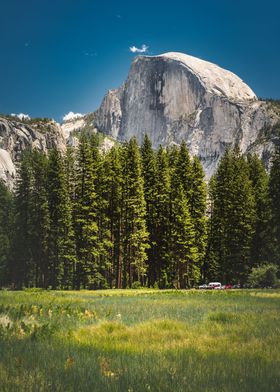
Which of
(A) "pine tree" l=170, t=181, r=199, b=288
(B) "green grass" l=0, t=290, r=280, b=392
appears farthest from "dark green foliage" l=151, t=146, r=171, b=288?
(B) "green grass" l=0, t=290, r=280, b=392

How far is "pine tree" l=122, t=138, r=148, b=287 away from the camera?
49.5 meters

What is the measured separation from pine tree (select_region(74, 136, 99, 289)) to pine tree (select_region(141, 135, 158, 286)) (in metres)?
7.29

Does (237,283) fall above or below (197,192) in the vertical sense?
Result: below

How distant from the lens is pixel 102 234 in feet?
171

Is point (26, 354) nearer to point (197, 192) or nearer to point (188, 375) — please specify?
point (188, 375)

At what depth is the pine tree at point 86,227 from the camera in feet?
162

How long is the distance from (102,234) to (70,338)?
4235 centimetres

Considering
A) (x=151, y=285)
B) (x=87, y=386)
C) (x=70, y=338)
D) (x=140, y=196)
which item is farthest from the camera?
(x=151, y=285)

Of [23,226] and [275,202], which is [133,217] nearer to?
[275,202]

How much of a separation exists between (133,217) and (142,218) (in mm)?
1468

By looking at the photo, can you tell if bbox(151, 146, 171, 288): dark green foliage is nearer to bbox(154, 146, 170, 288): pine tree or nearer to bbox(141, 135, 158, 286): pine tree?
bbox(154, 146, 170, 288): pine tree

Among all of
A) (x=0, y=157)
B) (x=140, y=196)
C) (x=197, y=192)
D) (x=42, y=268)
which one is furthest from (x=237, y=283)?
(x=0, y=157)

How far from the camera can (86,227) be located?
4900 centimetres

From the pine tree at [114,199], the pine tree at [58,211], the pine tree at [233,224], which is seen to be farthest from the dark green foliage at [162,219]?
the pine tree at [58,211]
